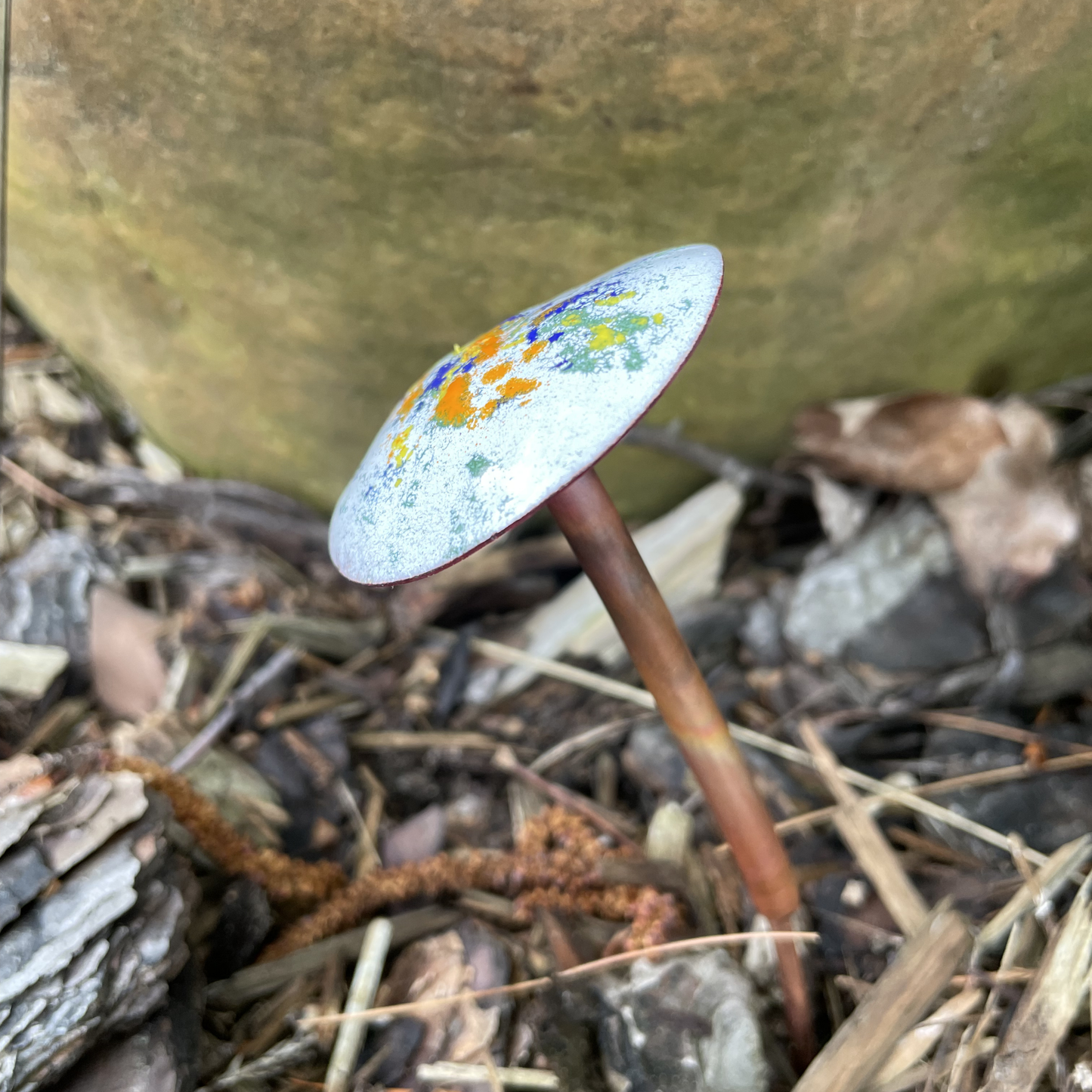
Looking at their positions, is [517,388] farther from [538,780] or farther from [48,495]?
[48,495]

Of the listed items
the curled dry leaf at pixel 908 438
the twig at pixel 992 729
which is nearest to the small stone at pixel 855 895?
the twig at pixel 992 729

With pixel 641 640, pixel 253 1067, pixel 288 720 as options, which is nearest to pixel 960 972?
pixel 641 640

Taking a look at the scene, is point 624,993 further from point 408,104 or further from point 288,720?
point 408,104

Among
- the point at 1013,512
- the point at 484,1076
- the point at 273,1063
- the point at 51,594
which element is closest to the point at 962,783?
the point at 1013,512

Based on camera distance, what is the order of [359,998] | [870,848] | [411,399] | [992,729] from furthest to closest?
[992,729]
[870,848]
[359,998]
[411,399]

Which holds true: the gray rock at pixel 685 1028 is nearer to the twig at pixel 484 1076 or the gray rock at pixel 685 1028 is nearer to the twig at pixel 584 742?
the twig at pixel 484 1076
